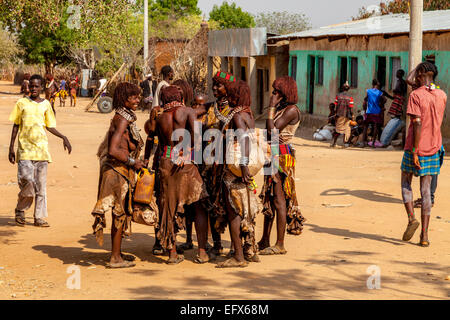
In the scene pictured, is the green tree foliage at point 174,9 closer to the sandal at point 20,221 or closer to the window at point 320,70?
the window at point 320,70

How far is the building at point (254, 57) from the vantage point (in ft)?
86.8

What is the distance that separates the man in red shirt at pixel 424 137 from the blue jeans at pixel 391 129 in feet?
33.7

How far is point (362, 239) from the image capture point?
777 centimetres

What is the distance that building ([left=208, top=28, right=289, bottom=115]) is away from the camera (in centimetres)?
2645

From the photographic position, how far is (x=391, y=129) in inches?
693

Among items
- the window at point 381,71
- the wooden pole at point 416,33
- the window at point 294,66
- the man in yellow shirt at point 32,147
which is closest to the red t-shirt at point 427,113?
the man in yellow shirt at point 32,147

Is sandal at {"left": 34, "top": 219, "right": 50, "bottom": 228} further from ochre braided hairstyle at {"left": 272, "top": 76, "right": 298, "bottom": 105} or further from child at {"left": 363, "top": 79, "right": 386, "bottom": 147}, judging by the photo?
child at {"left": 363, "top": 79, "right": 386, "bottom": 147}

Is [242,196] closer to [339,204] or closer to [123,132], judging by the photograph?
[123,132]

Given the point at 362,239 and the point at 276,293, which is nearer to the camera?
the point at 276,293

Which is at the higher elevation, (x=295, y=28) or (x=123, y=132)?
(x=295, y=28)

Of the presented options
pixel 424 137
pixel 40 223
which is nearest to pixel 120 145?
pixel 40 223

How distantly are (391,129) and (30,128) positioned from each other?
36.4ft

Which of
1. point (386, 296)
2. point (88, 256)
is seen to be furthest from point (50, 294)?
point (386, 296)
